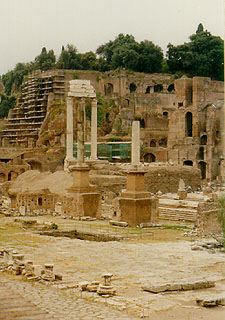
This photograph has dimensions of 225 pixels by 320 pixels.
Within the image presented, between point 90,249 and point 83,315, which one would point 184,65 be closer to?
point 90,249

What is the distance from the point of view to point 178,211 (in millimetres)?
29219

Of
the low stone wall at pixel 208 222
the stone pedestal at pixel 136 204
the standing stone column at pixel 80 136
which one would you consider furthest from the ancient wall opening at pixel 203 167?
the low stone wall at pixel 208 222

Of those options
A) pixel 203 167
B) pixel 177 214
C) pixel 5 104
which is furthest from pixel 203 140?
pixel 177 214

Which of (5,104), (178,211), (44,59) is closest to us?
(178,211)

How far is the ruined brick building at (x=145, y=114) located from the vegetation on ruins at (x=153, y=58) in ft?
8.72

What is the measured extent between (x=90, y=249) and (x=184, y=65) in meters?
53.1

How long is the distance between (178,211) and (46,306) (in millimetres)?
18485

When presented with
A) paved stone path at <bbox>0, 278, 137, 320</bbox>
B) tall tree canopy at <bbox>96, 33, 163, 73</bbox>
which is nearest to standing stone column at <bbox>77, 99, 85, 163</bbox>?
paved stone path at <bbox>0, 278, 137, 320</bbox>

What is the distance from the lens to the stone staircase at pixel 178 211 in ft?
91.6

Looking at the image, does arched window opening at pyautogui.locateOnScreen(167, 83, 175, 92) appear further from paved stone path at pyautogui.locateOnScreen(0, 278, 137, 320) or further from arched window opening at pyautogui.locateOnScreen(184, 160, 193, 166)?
paved stone path at pyautogui.locateOnScreen(0, 278, 137, 320)

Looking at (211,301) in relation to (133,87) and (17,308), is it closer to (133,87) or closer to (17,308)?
(17,308)

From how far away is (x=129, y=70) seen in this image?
69.1 m

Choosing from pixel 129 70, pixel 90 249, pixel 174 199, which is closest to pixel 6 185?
pixel 174 199

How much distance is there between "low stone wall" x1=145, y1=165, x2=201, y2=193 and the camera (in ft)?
136
